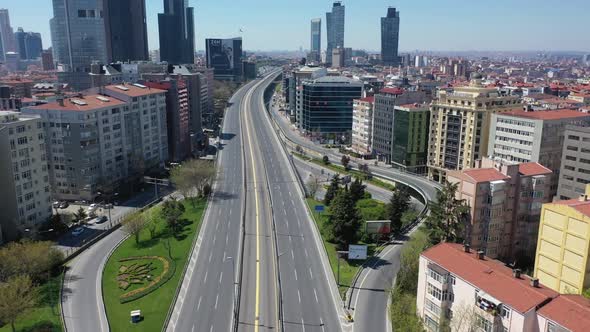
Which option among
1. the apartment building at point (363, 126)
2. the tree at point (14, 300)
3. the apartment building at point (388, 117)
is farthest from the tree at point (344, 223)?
the apartment building at point (363, 126)

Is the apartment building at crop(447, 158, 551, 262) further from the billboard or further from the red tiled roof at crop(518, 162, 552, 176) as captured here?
the billboard

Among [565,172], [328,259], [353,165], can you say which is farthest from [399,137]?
[328,259]

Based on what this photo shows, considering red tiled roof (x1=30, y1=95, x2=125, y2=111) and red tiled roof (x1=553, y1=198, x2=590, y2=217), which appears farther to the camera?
red tiled roof (x1=30, y1=95, x2=125, y2=111)

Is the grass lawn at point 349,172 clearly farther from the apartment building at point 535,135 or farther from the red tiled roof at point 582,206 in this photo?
the red tiled roof at point 582,206

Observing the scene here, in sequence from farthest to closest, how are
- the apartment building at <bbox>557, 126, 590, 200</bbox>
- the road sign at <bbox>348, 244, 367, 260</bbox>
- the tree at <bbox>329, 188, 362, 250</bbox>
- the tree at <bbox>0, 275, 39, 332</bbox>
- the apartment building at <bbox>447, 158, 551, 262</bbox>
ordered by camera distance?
the apartment building at <bbox>557, 126, 590, 200</bbox> → the tree at <bbox>329, 188, 362, 250</bbox> → the road sign at <bbox>348, 244, 367, 260</bbox> → the apartment building at <bbox>447, 158, 551, 262</bbox> → the tree at <bbox>0, 275, 39, 332</bbox>

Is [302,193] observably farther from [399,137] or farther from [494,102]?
[494,102]

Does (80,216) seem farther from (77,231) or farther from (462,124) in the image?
(462,124)

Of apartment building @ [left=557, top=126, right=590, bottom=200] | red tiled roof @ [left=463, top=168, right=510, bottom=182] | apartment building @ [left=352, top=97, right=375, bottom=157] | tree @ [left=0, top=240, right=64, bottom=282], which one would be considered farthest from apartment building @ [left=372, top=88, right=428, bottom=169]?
tree @ [left=0, top=240, right=64, bottom=282]
